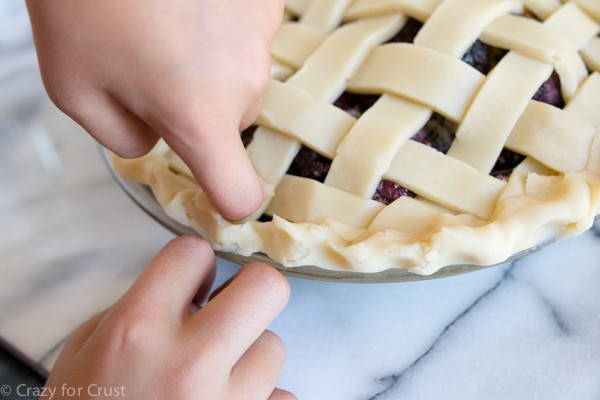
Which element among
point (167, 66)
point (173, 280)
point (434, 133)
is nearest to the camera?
point (167, 66)

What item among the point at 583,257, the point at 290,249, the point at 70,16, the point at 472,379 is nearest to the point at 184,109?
the point at 70,16

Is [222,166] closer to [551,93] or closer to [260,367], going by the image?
[260,367]

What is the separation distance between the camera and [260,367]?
0.65 meters

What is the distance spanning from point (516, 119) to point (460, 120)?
6cm

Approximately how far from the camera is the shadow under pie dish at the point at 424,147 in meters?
0.67

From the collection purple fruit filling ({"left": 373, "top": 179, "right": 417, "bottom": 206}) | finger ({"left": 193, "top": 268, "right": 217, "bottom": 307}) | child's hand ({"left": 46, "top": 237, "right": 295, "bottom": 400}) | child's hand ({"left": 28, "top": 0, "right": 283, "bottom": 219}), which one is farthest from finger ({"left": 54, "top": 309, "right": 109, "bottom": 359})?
purple fruit filling ({"left": 373, "top": 179, "right": 417, "bottom": 206})

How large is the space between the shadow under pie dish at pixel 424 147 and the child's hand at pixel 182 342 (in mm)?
64

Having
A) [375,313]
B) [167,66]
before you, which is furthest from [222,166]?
[375,313]

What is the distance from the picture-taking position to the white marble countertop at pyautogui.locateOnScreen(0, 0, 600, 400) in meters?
0.77

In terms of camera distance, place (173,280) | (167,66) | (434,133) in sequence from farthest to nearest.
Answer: (434,133) < (173,280) < (167,66)

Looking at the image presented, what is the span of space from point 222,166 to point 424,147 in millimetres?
262

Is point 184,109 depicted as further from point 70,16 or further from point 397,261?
point 397,261

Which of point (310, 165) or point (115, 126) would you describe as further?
point (310, 165)

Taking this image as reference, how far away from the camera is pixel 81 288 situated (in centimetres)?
94
